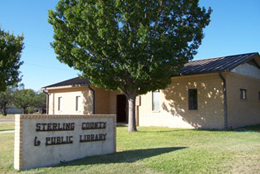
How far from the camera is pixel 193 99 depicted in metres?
17.4

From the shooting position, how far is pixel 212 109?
642 inches

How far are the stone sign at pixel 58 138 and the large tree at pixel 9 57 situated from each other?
511 inches

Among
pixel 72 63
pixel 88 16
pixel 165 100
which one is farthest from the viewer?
pixel 165 100

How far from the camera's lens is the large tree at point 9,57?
19.4 meters

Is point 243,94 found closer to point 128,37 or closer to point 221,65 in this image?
point 221,65

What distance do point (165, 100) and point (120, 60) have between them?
5.80 metres

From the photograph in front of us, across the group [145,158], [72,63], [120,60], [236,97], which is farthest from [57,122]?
[236,97]

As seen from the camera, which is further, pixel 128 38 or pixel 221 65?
pixel 221 65

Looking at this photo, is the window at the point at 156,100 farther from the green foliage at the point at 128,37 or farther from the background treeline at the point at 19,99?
the background treeline at the point at 19,99

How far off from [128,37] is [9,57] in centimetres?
1043

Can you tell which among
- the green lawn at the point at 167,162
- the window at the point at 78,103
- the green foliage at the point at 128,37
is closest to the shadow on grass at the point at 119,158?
the green lawn at the point at 167,162

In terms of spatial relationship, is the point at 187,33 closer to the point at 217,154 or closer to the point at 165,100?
the point at 165,100

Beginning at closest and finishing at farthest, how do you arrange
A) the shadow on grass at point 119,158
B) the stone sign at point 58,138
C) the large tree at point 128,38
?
the stone sign at point 58,138
the shadow on grass at point 119,158
the large tree at point 128,38

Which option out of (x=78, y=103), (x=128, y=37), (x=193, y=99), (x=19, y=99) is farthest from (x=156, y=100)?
(x=19, y=99)
